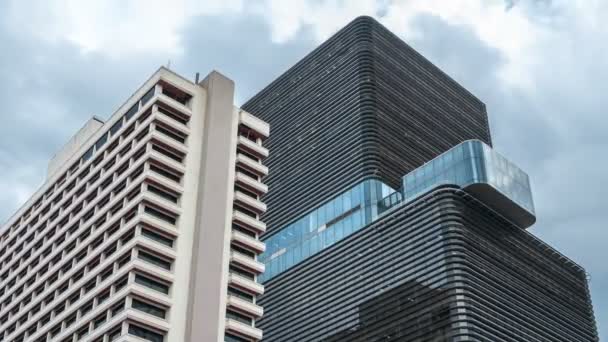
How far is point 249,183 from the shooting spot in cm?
11088

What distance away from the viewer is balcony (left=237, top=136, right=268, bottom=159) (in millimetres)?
112812

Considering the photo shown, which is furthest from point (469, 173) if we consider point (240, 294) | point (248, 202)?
point (240, 294)

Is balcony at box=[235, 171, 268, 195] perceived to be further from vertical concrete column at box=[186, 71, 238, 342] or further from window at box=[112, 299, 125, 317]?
window at box=[112, 299, 125, 317]

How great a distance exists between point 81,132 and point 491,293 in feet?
213

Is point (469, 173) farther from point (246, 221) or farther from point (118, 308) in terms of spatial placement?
point (118, 308)

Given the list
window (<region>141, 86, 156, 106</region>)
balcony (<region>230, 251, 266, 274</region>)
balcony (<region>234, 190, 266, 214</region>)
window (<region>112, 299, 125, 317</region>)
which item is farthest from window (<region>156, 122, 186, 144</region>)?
window (<region>112, 299, 125, 317</region>)

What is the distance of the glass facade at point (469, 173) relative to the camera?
153375 mm

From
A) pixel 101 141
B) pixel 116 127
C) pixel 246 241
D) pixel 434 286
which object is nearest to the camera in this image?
pixel 246 241

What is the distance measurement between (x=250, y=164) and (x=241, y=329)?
71.6 feet

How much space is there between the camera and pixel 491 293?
141 meters

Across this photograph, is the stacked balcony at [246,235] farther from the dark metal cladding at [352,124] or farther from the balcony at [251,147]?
the dark metal cladding at [352,124]

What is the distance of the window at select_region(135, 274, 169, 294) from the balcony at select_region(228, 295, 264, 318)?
24.2 feet

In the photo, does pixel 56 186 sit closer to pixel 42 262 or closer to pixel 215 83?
pixel 42 262

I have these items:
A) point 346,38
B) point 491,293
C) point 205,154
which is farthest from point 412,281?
point 346,38
